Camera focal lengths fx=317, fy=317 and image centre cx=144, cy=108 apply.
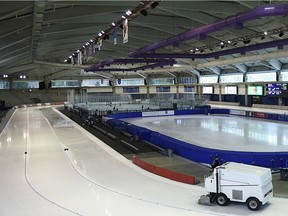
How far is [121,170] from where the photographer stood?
12.7 m

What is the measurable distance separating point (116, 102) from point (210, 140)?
25.7 meters

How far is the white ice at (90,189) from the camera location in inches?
331

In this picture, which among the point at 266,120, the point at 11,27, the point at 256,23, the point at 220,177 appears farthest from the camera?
Answer: the point at 266,120

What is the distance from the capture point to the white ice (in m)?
8.40

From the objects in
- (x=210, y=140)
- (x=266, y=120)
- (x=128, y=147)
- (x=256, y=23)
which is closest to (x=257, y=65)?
(x=266, y=120)

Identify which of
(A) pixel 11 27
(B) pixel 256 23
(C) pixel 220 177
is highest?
(B) pixel 256 23

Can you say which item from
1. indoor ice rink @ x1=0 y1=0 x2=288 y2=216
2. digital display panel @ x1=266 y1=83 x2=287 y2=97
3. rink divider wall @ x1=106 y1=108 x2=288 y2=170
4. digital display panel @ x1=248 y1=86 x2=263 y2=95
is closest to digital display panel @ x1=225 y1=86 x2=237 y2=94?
digital display panel @ x1=248 y1=86 x2=263 y2=95

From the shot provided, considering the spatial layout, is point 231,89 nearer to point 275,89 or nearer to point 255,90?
point 255,90

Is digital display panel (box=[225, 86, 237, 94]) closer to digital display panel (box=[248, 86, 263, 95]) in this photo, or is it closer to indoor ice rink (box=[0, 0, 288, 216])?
digital display panel (box=[248, 86, 263, 95])

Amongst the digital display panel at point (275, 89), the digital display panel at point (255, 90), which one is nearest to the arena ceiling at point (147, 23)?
the digital display panel at point (275, 89)

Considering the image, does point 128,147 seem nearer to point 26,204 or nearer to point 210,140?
point 210,140

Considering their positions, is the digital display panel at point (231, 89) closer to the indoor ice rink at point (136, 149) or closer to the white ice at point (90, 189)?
the indoor ice rink at point (136, 149)

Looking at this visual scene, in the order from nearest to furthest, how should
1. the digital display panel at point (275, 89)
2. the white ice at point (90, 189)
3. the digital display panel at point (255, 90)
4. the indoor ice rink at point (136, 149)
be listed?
the white ice at point (90, 189)
the indoor ice rink at point (136, 149)
the digital display panel at point (275, 89)
the digital display panel at point (255, 90)

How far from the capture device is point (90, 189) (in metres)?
10.2
